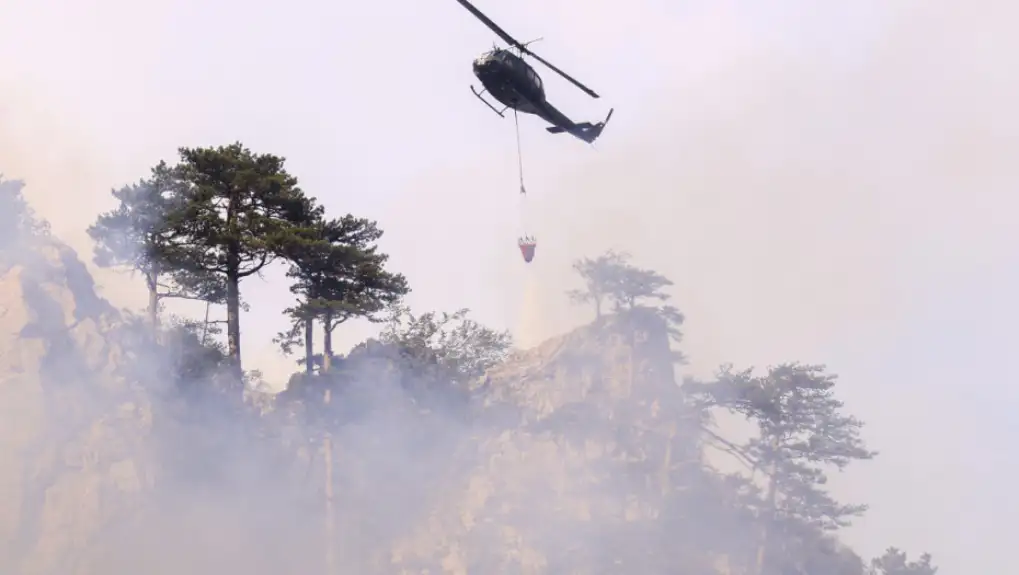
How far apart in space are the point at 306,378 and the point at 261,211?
7.24 metres

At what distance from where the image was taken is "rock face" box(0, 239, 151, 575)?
27859 millimetres

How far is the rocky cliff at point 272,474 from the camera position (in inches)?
1123

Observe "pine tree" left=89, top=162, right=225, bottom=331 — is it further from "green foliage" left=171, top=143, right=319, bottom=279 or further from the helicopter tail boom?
the helicopter tail boom

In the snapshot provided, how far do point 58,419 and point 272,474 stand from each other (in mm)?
7759

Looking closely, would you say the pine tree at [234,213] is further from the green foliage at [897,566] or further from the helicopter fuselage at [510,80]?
the green foliage at [897,566]

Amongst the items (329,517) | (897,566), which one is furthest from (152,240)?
(897,566)

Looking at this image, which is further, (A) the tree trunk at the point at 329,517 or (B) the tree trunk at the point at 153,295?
(B) the tree trunk at the point at 153,295

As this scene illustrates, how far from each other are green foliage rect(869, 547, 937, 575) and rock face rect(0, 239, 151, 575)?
36.4 meters

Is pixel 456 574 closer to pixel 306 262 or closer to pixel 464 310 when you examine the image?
pixel 306 262

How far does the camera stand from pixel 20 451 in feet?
94.9

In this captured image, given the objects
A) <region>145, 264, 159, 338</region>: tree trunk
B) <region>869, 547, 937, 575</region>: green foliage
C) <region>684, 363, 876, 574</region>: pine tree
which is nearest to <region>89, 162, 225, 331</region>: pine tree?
<region>145, 264, 159, 338</region>: tree trunk

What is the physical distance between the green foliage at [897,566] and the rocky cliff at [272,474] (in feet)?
40.7

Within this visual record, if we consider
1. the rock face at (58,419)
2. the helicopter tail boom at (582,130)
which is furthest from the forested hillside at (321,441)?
the helicopter tail boom at (582,130)

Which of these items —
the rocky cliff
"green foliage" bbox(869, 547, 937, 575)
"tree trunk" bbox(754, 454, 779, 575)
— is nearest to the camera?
the rocky cliff
